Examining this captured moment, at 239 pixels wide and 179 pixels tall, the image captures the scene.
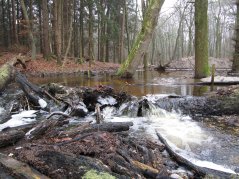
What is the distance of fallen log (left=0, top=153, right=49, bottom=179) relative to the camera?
9.93 ft

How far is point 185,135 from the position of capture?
5.97 meters

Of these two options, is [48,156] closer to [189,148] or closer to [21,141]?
[21,141]

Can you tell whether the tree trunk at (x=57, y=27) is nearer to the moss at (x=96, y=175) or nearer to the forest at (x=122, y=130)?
the forest at (x=122, y=130)

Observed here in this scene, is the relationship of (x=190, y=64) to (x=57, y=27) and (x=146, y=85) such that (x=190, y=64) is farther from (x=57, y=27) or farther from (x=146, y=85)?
(x=146, y=85)

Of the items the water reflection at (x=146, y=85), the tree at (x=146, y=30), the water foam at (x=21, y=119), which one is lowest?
the water foam at (x=21, y=119)

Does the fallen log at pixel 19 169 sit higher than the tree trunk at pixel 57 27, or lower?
lower

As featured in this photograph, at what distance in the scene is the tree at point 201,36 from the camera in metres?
13.3

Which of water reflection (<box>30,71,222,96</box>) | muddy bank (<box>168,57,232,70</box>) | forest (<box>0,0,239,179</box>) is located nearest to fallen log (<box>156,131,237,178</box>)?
forest (<box>0,0,239,179</box>)

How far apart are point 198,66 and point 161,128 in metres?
8.16

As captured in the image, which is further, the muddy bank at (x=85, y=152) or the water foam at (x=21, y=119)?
the water foam at (x=21, y=119)

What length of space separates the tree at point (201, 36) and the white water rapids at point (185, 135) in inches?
243

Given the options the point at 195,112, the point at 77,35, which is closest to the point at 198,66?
the point at 195,112

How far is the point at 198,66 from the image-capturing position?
13.8 m

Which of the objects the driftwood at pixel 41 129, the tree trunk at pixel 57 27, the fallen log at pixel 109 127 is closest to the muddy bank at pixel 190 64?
the tree trunk at pixel 57 27
